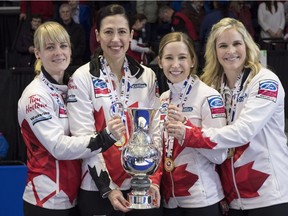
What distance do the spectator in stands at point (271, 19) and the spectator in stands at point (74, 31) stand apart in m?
2.48

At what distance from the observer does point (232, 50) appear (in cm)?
346

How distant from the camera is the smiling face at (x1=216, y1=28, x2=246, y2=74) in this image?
347 cm

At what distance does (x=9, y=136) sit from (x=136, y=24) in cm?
272

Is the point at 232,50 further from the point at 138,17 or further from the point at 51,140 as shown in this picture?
the point at 138,17

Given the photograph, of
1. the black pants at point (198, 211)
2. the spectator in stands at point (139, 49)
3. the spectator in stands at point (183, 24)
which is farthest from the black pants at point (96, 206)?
the spectator in stands at point (183, 24)

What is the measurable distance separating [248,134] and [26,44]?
5466 mm

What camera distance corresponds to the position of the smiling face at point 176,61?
3465 millimetres

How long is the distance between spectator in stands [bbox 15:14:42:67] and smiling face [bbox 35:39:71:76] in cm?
476

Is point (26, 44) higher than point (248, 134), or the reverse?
point (26, 44)

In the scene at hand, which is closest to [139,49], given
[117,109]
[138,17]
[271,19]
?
[138,17]

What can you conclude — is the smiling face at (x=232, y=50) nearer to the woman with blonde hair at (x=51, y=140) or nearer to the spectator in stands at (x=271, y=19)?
the woman with blonde hair at (x=51, y=140)

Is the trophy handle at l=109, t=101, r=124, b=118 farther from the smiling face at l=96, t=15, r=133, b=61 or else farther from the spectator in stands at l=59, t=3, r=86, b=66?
the spectator in stands at l=59, t=3, r=86, b=66

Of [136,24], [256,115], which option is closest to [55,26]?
[256,115]

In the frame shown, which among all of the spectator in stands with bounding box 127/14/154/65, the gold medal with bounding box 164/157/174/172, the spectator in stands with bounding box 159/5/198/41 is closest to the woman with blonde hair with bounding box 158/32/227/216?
the gold medal with bounding box 164/157/174/172
